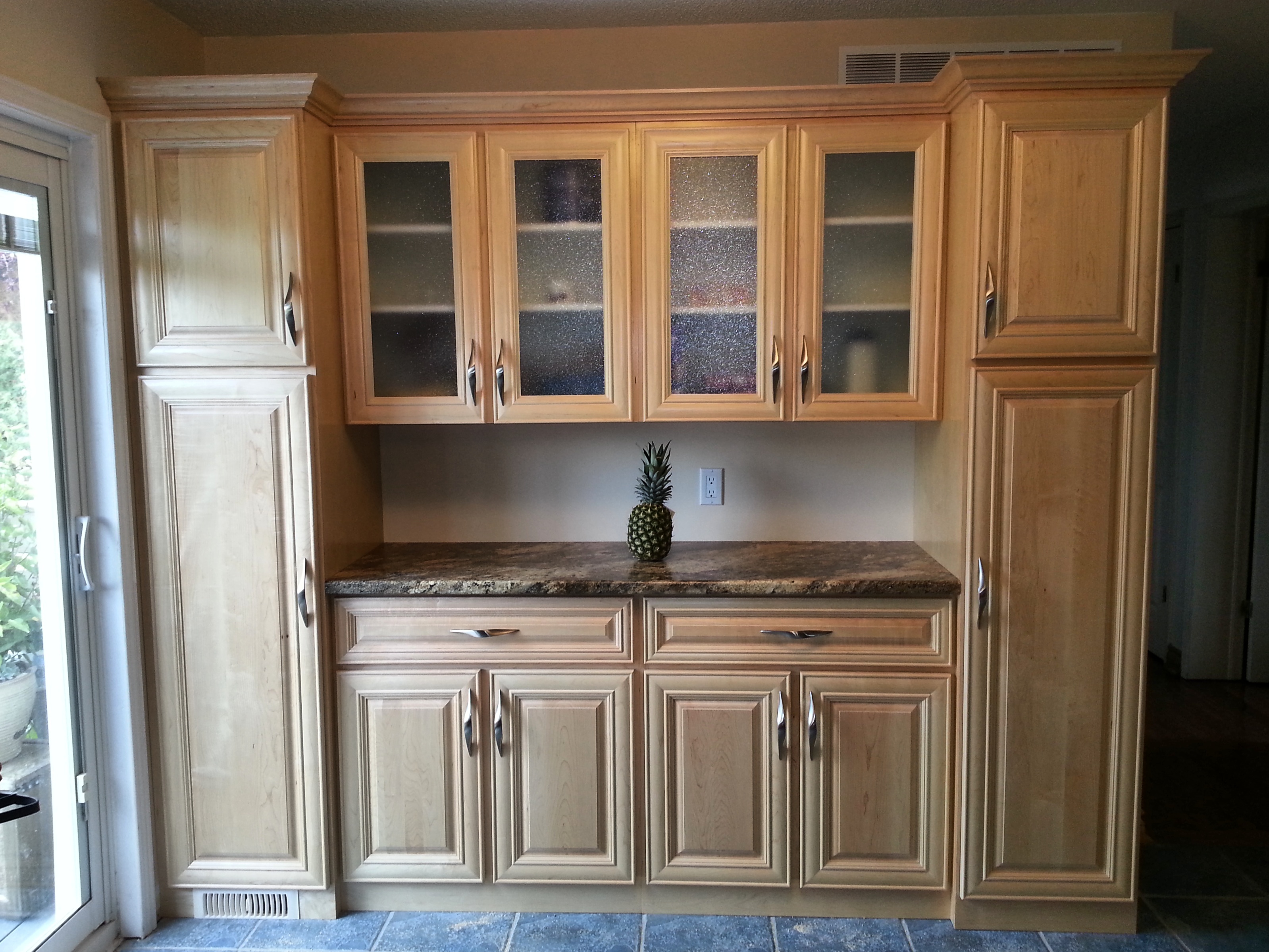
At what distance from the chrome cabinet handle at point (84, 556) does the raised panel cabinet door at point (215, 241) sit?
0.41 meters

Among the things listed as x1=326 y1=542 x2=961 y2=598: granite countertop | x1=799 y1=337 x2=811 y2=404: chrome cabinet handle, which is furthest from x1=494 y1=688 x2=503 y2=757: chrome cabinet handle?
x1=799 y1=337 x2=811 y2=404: chrome cabinet handle

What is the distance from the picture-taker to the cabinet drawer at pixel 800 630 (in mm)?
2246

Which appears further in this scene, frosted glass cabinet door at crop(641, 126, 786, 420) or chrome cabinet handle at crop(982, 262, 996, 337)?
frosted glass cabinet door at crop(641, 126, 786, 420)

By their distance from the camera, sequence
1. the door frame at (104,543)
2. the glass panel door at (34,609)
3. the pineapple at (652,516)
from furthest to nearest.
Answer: the pineapple at (652,516), the door frame at (104,543), the glass panel door at (34,609)

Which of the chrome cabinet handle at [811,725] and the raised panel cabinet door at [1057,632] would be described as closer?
the raised panel cabinet door at [1057,632]

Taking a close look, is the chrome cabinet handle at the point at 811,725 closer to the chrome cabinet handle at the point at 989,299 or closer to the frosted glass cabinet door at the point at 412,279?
the chrome cabinet handle at the point at 989,299

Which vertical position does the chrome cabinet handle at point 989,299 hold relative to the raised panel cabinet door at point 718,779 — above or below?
above

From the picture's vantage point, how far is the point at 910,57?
8.22ft

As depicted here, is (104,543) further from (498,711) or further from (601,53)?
(601,53)

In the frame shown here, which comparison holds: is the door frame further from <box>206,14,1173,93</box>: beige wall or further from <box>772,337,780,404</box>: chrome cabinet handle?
<box>772,337,780,404</box>: chrome cabinet handle

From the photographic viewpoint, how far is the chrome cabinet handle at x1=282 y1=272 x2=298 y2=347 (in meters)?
2.17

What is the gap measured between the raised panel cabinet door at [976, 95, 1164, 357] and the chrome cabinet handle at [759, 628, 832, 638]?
791 mm

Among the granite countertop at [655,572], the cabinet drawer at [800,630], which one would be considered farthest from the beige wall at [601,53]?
the cabinet drawer at [800,630]

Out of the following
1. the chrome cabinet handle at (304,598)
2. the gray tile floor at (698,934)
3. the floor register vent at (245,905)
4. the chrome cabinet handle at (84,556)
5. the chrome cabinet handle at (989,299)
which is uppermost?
the chrome cabinet handle at (989,299)
